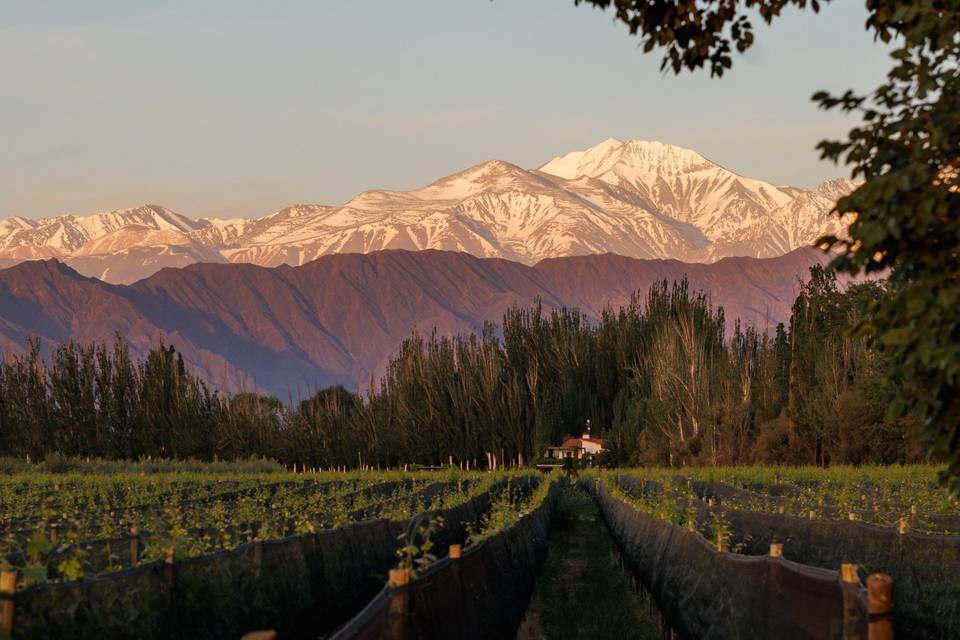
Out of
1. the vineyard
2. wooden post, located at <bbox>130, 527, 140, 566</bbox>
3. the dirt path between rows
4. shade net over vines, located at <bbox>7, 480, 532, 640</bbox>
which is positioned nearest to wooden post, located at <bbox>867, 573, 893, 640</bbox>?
the vineyard

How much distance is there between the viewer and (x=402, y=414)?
10238 cm

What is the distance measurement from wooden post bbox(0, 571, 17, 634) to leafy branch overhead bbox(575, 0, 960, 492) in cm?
503

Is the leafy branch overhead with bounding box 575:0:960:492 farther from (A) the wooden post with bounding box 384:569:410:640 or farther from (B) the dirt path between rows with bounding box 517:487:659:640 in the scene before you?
(B) the dirt path between rows with bounding box 517:487:659:640

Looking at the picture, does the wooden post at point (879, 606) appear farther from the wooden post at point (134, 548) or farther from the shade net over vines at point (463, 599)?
the wooden post at point (134, 548)

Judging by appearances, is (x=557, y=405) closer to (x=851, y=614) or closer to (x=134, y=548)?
(x=134, y=548)

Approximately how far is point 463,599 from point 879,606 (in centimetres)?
479

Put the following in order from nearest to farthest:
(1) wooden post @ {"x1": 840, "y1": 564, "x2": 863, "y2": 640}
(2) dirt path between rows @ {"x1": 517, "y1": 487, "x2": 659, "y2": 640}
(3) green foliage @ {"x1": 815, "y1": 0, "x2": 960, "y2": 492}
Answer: (3) green foliage @ {"x1": 815, "y1": 0, "x2": 960, "y2": 492} < (1) wooden post @ {"x1": 840, "y1": 564, "x2": 863, "y2": 640} < (2) dirt path between rows @ {"x1": 517, "y1": 487, "x2": 659, "y2": 640}

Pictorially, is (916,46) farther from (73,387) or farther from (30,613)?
(73,387)

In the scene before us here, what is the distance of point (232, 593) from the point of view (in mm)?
12352

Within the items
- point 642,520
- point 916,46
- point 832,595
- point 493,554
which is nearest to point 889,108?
point 916,46

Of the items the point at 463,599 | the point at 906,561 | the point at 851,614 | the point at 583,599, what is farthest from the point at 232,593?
the point at 583,599

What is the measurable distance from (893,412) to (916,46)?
2021 mm

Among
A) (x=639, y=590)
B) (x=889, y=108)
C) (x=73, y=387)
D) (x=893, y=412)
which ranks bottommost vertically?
(x=639, y=590)

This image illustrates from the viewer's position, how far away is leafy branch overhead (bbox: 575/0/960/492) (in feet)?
22.6
